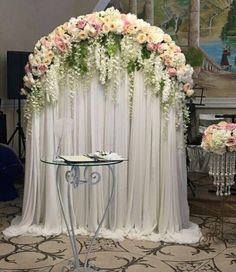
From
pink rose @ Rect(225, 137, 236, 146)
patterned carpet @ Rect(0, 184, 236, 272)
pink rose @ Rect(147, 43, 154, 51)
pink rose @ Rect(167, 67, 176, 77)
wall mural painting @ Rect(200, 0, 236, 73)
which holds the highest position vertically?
wall mural painting @ Rect(200, 0, 236, 73)

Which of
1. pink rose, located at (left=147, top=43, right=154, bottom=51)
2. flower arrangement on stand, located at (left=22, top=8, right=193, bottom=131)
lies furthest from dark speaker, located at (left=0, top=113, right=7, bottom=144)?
pink rose, located at (left=147, top=43, right=154, bottom=51)

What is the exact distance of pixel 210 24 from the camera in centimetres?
765

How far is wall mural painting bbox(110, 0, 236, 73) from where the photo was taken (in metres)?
7.53

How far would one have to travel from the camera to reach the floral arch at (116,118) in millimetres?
4246

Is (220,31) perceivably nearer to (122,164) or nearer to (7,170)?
(122,164)

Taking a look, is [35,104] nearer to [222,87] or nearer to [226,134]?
[226,134]

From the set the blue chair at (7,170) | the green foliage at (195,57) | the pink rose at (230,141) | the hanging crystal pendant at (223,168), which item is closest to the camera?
the pink rose at (230,141)

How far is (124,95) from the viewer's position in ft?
14.3

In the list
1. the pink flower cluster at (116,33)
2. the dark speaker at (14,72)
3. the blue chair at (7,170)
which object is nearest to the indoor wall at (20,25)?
the dark speaker at (14,72)

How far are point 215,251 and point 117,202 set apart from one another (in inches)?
40.4

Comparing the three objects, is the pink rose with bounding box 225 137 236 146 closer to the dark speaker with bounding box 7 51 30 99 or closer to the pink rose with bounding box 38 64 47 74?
the pink rose with bounding box 38 64 47 74

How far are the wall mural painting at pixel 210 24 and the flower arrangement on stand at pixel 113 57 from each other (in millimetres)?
3547

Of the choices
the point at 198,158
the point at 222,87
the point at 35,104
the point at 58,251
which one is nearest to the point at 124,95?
the point at 35,104

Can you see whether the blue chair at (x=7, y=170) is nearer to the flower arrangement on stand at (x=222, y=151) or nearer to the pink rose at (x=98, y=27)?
the pink rose at (x=98, y=27)
